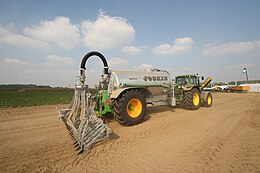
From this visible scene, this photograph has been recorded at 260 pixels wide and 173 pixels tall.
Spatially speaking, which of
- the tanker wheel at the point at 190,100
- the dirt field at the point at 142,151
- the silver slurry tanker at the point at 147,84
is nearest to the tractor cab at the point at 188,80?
the tanker wheel at the point at 190,100

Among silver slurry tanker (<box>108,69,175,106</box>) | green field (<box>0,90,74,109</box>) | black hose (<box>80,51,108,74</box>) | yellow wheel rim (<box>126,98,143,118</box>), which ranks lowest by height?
green field (<box>0,90,74,109</box>)

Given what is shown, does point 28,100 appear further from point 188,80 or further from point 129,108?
point 188,80

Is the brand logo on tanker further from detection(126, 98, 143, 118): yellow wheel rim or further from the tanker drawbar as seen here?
the tanker drawbar

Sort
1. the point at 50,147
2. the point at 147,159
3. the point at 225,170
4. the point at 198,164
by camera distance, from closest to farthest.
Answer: the point at 225,170
the point at 198,164
the point at 147,159
the point at 50,147

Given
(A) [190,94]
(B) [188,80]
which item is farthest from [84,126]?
(B) [188,80]

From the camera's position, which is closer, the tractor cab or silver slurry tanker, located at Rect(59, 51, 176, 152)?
silver slurry tanker, located at Rect(59, 51, 176, 152)

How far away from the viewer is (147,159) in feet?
9.50

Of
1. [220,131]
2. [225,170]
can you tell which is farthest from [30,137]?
[220,131]

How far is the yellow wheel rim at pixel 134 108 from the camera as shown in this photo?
5447 millimetres

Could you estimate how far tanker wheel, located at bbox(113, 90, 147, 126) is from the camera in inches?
194

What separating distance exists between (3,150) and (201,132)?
5365 mm

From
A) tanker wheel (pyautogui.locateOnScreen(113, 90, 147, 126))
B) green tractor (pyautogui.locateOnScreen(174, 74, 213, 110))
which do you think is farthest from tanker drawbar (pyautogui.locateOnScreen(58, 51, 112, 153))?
green tractor (pyautogui.locateOnScreen(174, 74, 213, 110))

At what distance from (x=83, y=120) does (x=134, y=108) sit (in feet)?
7.43

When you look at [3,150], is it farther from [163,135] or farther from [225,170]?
[225,170]
